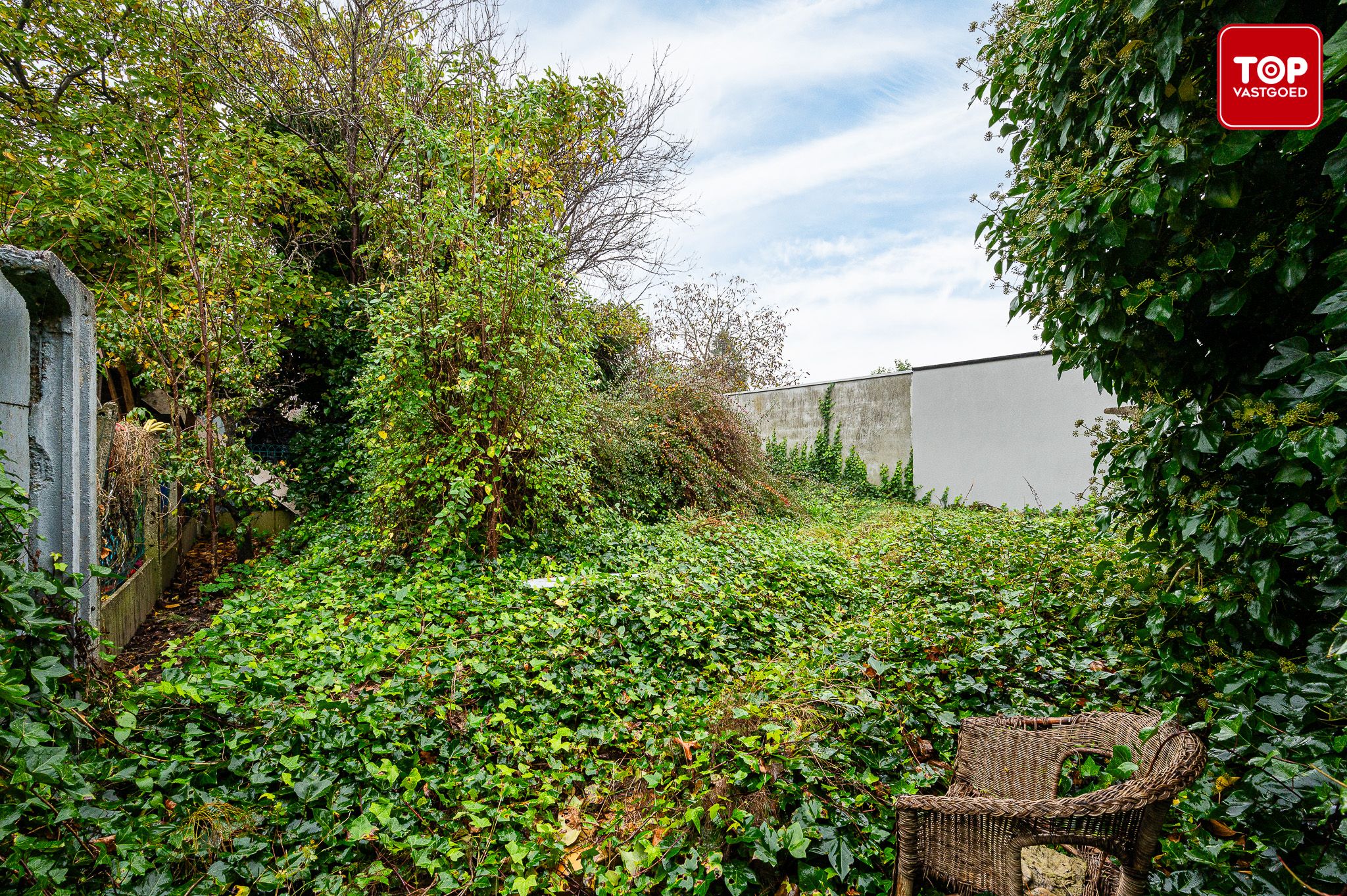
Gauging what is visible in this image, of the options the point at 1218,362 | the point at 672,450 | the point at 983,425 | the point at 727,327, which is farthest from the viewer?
the point at 727,327

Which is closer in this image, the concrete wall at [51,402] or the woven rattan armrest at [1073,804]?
the woven rattan armrest at [1073,804]

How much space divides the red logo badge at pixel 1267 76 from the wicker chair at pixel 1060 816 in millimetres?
1663

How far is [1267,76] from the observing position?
1.60 metres

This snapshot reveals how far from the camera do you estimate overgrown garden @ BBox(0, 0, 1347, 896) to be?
1702 mm

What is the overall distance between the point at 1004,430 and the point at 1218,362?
9449mm

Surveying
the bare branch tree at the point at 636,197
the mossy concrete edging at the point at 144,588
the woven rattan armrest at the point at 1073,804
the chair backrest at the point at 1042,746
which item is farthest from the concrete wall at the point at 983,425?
the mossy concrete edging at the point at 144,588

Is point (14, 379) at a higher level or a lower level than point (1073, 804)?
higher

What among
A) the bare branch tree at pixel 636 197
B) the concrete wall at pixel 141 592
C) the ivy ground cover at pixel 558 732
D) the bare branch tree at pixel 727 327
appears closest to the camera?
the ivy ground cover at pixel 558 732

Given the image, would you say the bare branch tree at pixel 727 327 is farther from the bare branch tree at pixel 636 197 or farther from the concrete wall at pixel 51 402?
the concrete wall at pixel 51 402

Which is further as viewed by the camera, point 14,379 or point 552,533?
point 552,533

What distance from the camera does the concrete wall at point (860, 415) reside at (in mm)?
12383

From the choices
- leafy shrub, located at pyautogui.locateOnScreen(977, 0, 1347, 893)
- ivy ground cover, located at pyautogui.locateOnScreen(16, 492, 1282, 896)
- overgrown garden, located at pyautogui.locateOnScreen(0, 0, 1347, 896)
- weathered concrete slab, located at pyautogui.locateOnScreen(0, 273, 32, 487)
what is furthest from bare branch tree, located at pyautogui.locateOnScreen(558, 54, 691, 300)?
leafy shrub, located at pyautogui.locateOnScreen(977, 0, 1347, 893)

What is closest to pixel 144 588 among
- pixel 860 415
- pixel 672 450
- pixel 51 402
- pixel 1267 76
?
pixel 51 402

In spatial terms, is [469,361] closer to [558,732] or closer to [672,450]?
[558,732]
